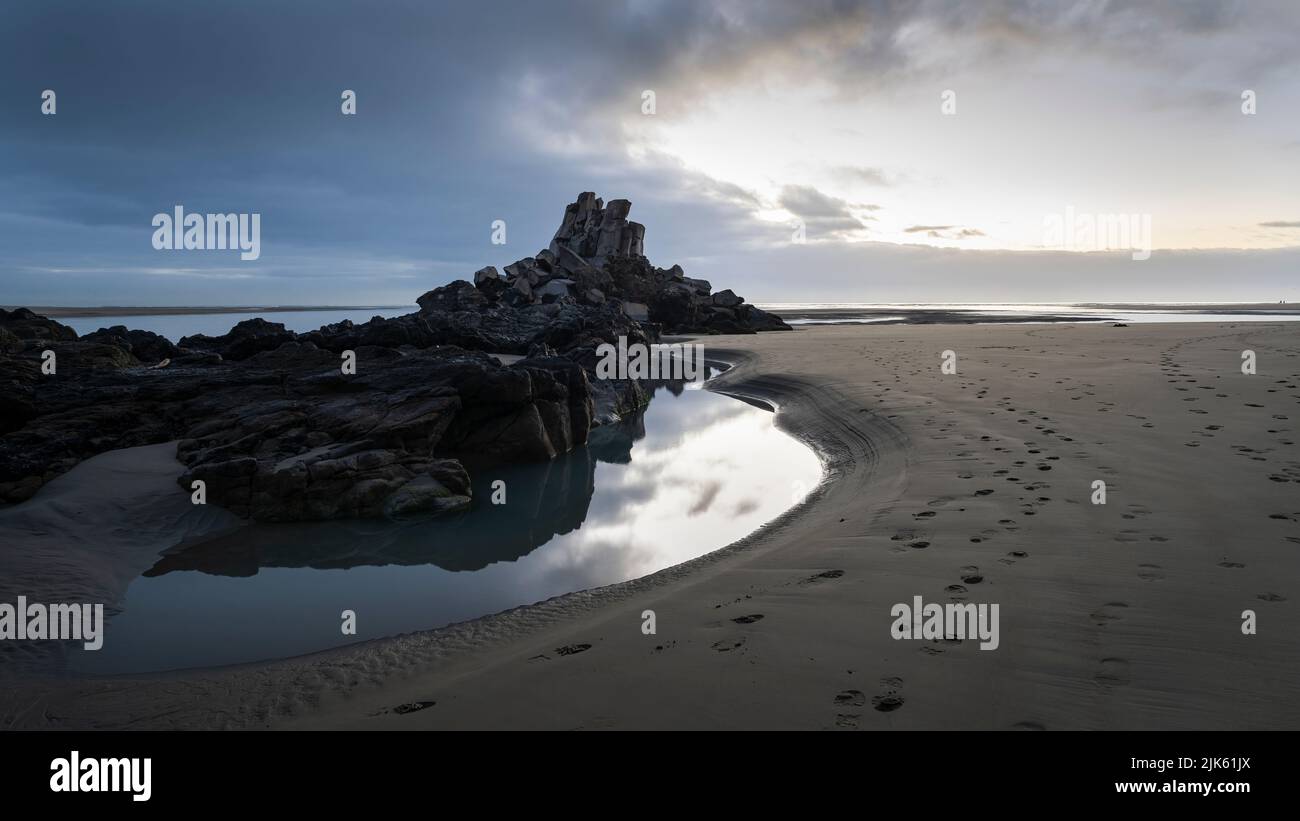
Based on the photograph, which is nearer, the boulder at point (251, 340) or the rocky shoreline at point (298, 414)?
the rocky shoreline at point (298, 414)

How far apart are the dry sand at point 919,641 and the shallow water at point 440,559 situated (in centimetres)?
82

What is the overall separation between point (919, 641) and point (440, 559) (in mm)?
6847

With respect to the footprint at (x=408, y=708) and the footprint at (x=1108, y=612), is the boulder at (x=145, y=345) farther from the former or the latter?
the footprint at (x=1108, y=612)

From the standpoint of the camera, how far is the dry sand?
13.1ft

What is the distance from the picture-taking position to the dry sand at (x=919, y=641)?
3.98m

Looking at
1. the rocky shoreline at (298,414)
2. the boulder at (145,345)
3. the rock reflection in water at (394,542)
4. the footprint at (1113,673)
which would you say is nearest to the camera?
the footprint at (1113,673)

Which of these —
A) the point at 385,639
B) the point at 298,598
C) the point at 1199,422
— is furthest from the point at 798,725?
the point at 1199,422

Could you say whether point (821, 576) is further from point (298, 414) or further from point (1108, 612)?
point (298, 414)

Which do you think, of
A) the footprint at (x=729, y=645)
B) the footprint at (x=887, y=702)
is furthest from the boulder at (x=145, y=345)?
the footprint at (x=887, y=702)

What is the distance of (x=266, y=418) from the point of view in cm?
1236

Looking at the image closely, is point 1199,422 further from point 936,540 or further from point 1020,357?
point 1020,357

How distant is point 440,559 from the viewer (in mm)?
9234

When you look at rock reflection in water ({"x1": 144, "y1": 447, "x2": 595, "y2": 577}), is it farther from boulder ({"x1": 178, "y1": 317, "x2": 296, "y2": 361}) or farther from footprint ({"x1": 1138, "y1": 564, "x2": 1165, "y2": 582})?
boulder ({"x1": 178, "y1": 317, "x2": 296, "y2": 361})
